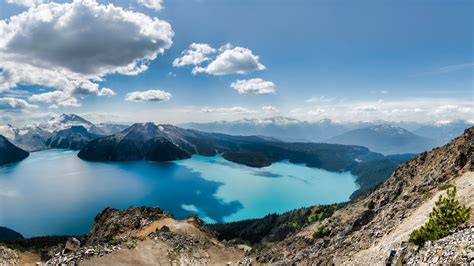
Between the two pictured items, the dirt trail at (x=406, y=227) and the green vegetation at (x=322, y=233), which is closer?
the dirt trail at (x=406, y=227)

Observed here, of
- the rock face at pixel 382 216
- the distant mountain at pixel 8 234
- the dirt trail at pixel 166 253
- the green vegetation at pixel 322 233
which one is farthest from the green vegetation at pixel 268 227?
the distant mountain at pixel 8 234

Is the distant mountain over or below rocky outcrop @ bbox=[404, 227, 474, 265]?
below

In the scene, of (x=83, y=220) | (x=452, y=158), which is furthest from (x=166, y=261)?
(x=83, y=220)

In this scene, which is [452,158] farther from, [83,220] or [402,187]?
[83,220]

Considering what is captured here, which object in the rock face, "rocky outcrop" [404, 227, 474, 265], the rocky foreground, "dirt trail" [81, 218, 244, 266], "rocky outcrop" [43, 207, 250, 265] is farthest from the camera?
"dirt trail" [81, 218, 244, 266]

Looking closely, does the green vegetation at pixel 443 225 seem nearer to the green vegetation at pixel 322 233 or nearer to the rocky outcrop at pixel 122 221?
the green vegetation at pixel 322 233

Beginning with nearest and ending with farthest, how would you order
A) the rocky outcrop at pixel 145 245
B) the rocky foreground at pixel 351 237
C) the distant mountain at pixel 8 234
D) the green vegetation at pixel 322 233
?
the rocky foreground at pixel 351 237
the rocky outcrop at pixel 145 245
the green vegetation at pixel 322 233
the distant mountain at pixel 8 234

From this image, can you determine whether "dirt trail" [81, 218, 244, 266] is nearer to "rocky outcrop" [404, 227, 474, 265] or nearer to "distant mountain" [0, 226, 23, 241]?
"rocky outcrop" [404, 227, 474, 265]

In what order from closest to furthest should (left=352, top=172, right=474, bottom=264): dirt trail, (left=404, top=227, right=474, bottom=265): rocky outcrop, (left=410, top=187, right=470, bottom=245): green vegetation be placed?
(left=404, top=227, right=474, bottom=265): rocky outcrop < (left=410, top=187, right=470, bottom=245): green vegetation < (left=352, top=172, right=474, bottom=264): dirt trail

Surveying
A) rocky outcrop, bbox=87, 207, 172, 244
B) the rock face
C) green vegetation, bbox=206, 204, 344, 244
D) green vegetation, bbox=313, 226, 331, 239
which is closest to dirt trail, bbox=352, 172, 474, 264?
the rock face
